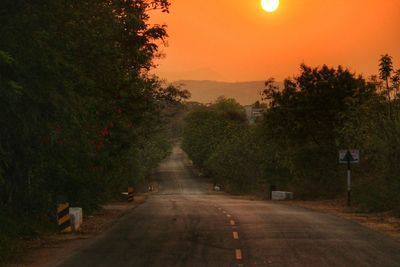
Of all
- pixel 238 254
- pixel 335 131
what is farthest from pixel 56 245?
pixel 335 131

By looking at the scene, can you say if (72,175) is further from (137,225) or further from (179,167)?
(179,167)

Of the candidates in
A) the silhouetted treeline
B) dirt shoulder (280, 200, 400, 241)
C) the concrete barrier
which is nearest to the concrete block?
dirt shoulder (280, 200, 400, 241)

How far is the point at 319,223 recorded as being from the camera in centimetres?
2248

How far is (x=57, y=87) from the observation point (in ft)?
47.2

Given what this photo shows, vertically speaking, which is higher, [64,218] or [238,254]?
[64,218]

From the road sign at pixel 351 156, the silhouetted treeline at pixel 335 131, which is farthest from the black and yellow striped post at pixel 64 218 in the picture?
the road sign at pixel 351 156

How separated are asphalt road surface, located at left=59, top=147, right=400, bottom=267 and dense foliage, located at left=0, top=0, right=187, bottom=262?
9.23 feet

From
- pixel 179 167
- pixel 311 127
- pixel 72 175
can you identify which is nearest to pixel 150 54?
pixel 72 175

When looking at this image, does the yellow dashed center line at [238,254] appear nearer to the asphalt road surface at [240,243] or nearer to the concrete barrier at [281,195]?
the asphalt road surface at [240,243]

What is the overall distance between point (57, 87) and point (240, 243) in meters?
6.19

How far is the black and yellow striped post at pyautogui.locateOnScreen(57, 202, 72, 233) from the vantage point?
20.4m

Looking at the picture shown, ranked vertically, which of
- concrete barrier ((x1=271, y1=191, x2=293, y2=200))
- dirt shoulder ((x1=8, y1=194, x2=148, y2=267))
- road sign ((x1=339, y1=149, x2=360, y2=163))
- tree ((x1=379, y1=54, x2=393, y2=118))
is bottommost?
concrete barrier ((x1=271, y1=191, x2=293, y2=200))

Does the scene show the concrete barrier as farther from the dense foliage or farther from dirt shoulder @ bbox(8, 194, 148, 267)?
dirt shoulder @ bbox(8, 194, 148, 267)

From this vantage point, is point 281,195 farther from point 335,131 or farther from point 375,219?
point 375,219
